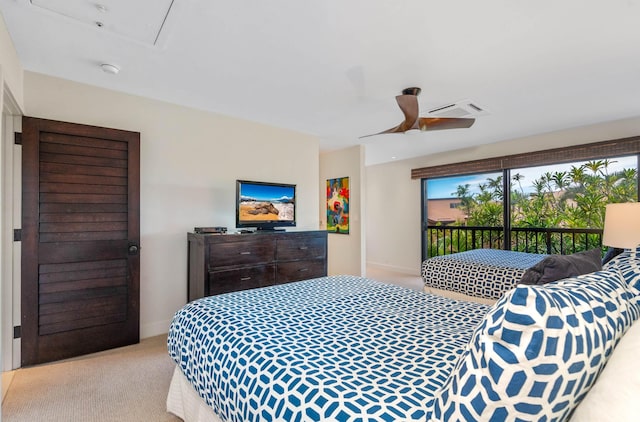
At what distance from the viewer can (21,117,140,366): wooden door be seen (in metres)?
2.40

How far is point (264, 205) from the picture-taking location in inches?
139

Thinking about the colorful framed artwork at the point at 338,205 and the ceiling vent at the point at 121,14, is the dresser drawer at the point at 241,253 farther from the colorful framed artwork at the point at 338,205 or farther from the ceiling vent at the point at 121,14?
the colorful framed artwork at the point at 338,205

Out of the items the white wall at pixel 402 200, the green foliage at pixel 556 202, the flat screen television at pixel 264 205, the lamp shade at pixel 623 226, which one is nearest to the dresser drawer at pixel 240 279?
the flat screen television at pixel 264 205

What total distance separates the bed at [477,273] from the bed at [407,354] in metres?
1.47

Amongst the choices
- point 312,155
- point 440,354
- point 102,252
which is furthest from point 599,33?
point 102,252

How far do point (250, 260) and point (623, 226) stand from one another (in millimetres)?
3179

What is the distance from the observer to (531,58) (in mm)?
2281

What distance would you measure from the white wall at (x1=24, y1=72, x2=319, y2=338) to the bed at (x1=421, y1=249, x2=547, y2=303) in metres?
2.42

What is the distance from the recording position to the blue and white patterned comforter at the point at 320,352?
0.91m

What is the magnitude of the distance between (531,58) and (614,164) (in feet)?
9.04

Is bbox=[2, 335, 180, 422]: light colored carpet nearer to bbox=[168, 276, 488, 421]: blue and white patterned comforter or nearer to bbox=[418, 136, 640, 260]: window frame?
bbox=[168, 276, 488, 421]: blue and white patterned comforter

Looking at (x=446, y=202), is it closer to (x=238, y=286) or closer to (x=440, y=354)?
(x=238, y=286)

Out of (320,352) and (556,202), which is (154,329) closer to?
(320,352)

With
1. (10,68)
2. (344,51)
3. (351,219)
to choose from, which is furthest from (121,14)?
(351,219)
